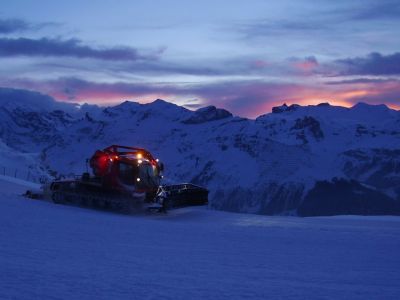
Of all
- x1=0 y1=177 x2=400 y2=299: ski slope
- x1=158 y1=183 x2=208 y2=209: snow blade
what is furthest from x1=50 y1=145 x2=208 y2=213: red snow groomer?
x1=0 y1=177 x2=400 y2=299: ski slope

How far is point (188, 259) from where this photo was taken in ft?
38.9

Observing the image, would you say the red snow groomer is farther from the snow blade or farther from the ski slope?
the ski slope

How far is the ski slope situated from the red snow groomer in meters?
3.27

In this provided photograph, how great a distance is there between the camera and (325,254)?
43.7ft

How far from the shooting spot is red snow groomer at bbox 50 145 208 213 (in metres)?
22.9

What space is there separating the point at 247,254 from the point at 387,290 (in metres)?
3.82

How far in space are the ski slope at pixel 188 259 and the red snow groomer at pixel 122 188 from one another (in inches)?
129

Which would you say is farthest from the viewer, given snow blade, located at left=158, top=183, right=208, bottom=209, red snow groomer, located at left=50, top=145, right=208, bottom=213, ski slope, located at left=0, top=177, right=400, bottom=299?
snow blade, located at left=158, top=183, right=208, bottom=209

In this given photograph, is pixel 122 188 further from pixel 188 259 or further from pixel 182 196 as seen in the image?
pixel 188 259

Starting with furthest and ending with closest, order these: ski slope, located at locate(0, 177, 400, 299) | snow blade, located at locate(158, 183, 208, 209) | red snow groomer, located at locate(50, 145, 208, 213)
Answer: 1. snow blade, located at locate(158, 183, 208, 209)
2. red snow groomer, located at locate(50, 145, 208, 213)
3. ski slope, located at locate(0, 177, 400, 299)

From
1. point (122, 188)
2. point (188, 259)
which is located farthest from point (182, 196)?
point (188, 259)

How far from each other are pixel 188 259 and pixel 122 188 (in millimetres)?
11386

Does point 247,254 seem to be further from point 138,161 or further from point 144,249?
point 138,161

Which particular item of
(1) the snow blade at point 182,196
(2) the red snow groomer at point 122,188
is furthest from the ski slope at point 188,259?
(1) the snow blade at point 182,196
